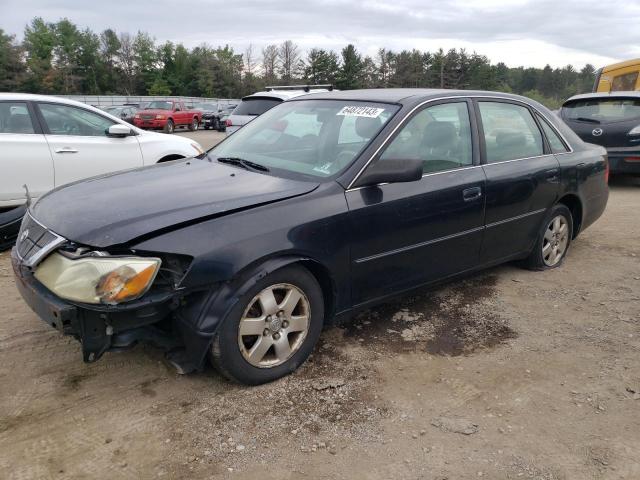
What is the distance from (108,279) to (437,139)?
243cm

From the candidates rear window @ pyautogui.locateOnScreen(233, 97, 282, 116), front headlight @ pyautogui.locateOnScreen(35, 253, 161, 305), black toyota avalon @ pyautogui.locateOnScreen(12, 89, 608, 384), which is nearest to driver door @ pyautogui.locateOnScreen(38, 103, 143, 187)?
black toyota avalon @ pyautogui.locateOnScreen(12, 89, 608, 384)

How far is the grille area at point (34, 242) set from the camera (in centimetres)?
279

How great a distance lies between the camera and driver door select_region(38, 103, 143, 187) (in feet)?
20.1

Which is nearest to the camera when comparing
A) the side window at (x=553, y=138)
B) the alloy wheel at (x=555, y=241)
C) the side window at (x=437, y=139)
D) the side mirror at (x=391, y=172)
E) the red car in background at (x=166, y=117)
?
the side mirror at (x=391, y=172)

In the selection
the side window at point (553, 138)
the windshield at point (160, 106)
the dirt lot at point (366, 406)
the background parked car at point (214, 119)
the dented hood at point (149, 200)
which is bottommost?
the background parked car at point (214, 119)

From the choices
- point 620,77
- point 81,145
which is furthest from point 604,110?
point 81,145

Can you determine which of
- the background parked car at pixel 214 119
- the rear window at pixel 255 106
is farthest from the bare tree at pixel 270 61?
the rear window at pixel 255 106

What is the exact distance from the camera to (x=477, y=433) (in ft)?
8.86

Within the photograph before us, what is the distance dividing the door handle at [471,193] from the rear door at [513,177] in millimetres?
111

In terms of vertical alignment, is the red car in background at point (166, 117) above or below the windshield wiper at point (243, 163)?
below

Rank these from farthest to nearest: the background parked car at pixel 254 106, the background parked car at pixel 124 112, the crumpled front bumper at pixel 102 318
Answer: the background parked car at pixel 124 112, the background parked car at pixel 254 106, the crumpled front bumper at pixel 102 318

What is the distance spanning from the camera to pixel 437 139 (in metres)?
3.88

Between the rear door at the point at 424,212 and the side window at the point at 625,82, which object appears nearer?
the rear door at the point at 424,212

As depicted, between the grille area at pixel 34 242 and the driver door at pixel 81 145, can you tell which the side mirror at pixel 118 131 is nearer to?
the driver door at pixel 81 145
